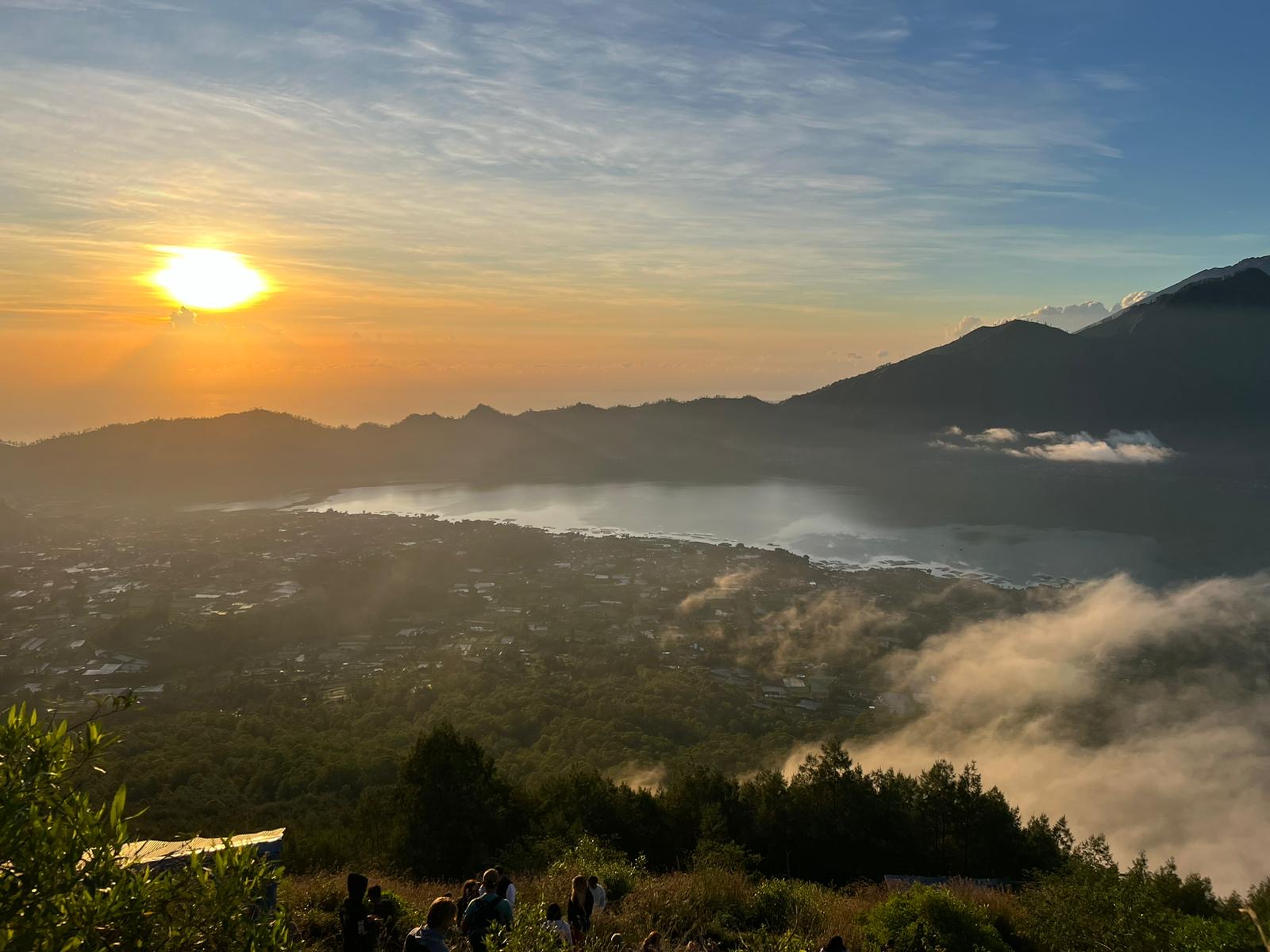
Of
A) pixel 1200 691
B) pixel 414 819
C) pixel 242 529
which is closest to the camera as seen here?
pixel 414 819

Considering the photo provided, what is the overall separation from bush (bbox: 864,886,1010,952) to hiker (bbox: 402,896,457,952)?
19.1 feet

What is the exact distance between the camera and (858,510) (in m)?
140

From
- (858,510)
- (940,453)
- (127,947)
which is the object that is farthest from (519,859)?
(940,453)

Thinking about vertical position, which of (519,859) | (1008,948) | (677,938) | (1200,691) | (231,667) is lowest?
(1200,691)

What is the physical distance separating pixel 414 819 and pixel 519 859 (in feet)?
10.5

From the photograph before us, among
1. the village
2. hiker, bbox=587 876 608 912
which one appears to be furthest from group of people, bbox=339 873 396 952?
the village

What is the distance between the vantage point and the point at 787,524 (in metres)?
123

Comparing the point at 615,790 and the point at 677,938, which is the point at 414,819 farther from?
the point at 677,938

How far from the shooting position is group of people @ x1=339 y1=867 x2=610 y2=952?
484 centimetres

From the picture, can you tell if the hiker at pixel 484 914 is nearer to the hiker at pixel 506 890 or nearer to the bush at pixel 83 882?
the hiker at pixel 506 890

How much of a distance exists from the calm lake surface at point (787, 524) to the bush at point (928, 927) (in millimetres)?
81275

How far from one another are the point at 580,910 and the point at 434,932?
2.37 metres

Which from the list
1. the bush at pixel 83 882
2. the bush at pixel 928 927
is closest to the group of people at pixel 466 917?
the bush at pixel 83 882

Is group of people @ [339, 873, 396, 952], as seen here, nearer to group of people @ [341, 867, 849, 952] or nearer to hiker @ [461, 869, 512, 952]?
group of people @ [341, 867, 849, 952]
